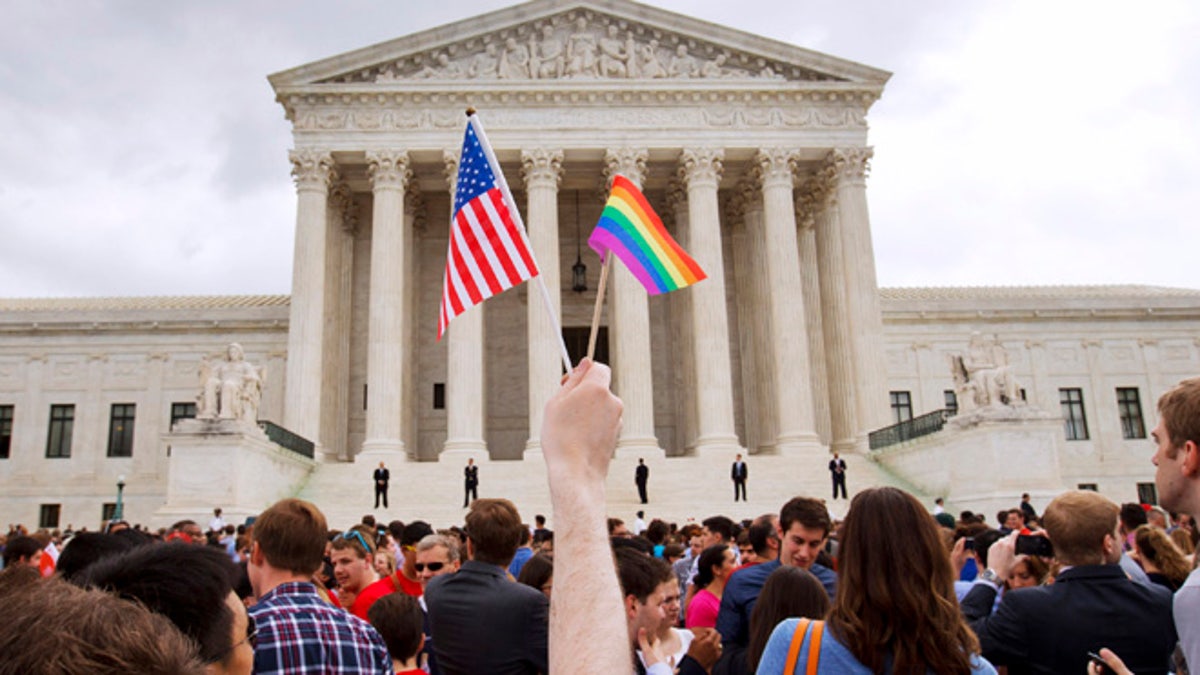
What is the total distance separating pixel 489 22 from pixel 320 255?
10.6 metres

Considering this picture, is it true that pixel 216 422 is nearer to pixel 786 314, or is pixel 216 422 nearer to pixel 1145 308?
pixel 786 314

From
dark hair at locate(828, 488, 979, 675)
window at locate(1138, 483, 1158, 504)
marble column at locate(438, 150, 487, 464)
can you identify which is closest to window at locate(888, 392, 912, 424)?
window at locate(1138, 483, 1158, 504)

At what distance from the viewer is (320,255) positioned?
32781 millimetres

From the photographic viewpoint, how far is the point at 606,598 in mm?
2064

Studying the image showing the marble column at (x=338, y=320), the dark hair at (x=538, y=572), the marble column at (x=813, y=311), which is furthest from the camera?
the marble column at (x=813, y=311)

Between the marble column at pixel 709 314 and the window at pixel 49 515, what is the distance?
85.7ft

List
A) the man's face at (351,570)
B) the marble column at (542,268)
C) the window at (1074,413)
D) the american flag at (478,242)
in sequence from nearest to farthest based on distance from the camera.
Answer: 1. the man's face at (351,570)
2. the american flag at (478,242)
3. the marble column at (542,268)
4. the window at (1074,413)

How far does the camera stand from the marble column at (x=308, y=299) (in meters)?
31.6

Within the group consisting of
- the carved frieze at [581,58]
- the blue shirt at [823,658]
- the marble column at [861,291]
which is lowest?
the blue shirt at [823,658]

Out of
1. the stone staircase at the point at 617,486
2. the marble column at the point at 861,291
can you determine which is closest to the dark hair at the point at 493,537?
the stone staircase at the point at 617,486

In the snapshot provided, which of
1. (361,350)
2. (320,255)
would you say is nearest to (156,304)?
(361,350)

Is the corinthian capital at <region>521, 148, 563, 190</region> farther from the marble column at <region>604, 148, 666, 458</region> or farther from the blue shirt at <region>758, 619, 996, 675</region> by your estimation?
the blue shirt at <region>758, 619, 996, 675</region>

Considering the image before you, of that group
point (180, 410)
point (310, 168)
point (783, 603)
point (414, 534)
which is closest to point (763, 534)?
point (783, 603)

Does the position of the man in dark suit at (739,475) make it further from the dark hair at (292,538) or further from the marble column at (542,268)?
the dark hair at (292,538)
